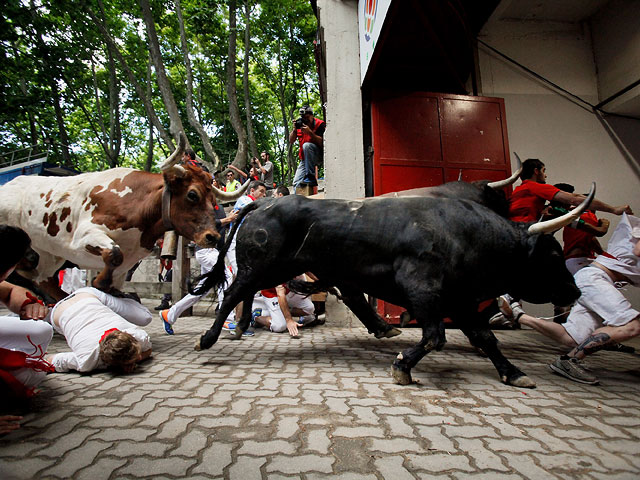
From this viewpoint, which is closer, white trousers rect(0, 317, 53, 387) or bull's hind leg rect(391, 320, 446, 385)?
white trousers rect(0, 317, 53, 387)

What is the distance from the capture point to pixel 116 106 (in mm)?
17578

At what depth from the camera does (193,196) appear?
13.0 feet

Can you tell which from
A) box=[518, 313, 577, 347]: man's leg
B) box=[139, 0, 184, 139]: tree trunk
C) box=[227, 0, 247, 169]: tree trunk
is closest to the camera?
box=[518, 313, 577, 347]: man's leg

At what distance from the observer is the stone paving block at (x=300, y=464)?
153 centimetres

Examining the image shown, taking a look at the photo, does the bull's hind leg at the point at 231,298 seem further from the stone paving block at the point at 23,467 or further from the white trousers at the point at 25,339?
the stone paving block at the point at 23,467

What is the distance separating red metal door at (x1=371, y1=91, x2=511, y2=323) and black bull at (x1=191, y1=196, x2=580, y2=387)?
284 cm

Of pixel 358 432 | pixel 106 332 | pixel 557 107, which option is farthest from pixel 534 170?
pixel 106 332

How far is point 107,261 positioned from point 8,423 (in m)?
1.98

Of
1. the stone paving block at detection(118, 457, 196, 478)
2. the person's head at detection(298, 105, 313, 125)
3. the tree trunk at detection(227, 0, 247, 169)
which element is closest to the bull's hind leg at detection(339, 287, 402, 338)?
the stone paving block at detection(118, 457, 196, 478)

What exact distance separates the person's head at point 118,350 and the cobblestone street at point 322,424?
0.14 meters

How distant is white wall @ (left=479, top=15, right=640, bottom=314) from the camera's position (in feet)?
22.0

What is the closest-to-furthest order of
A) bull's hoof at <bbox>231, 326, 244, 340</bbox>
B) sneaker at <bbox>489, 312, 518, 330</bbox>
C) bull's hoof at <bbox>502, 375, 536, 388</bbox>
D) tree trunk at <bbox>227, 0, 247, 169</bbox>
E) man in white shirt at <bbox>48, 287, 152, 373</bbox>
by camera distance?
bull's hoof at <bbox>502, 375, 536, 388</bbox>, man in white shirt at <bbox>48, 287, 152, 373</bbox>, bull's hoof at <bbox>231, 326, 244, 340</bbox>, sneaker at <bbox>489, 312, 518, 330</bbox>, tree trunk at <bbox>227, 0, 247, 169</bbox>

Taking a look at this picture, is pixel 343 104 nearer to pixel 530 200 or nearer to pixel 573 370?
pixel 530 200

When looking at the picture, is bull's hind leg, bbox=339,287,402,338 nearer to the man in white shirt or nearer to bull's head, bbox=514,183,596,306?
bull's head, bbox=514,183,596,306
